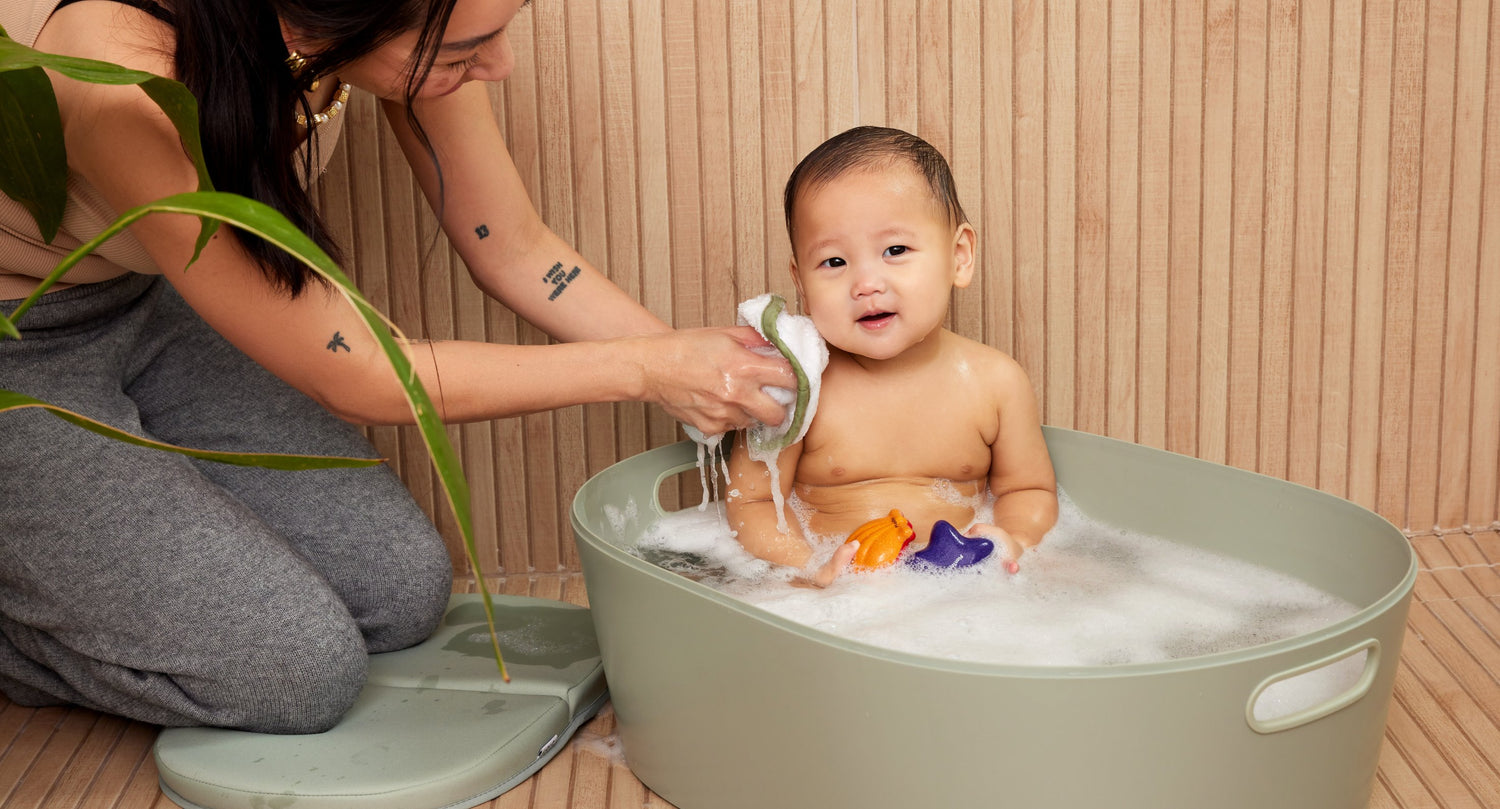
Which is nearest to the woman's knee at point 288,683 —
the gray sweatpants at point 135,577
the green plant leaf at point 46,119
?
the gray sweatpants at point 135,577

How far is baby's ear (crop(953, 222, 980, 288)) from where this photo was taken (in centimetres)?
137

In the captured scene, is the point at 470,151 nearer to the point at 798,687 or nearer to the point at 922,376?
the point at 922,376

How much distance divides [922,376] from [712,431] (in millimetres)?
278

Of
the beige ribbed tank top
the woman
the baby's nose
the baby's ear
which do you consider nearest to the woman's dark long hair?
the woman

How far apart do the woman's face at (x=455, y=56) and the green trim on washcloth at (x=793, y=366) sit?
36cm

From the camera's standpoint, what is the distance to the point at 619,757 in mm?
1282

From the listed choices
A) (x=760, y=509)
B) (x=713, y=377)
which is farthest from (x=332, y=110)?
(x=760, y=509)

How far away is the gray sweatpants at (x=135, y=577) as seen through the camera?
1.21 metres

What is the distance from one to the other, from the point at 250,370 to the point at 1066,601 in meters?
0.97

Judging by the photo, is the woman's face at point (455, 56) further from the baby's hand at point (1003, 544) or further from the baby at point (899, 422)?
the baby's hand at point (1003, 544)

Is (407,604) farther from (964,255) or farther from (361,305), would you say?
(361,305)

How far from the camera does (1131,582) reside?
4.32ft

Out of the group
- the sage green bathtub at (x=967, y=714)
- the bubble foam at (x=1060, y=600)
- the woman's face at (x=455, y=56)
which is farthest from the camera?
the bubble foam at (x=1060, y=600)

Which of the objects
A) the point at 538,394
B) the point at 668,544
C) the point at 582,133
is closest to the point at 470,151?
the point at 582,133
